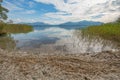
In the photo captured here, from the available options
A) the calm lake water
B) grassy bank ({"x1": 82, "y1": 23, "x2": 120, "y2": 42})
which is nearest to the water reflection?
the calm lake water

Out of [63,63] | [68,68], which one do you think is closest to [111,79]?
[68,68]

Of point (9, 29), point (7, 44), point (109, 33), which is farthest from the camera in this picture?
point (9, 29)

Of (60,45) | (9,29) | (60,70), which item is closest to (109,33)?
(60,45)

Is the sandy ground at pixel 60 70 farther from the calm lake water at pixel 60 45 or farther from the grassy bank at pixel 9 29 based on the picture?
the grassy bank at pixel 9 29

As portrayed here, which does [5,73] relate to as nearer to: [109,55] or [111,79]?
[111,79]

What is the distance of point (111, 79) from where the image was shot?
857 cm

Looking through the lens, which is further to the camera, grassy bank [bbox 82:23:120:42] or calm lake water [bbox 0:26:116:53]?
grassy bank [bbox 82:23:120:42]

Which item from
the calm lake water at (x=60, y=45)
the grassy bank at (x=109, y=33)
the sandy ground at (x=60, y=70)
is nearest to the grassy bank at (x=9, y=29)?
the calm lake water at (x=60, y=45)

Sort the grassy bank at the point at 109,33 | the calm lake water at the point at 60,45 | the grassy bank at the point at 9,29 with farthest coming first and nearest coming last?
the grassy bank at the point at 9,29 → the grassy bank at the point at 109,33 → the calm lake water at the point at 60,45

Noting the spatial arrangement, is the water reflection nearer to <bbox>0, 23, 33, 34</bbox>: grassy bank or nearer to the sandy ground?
the sandy ground

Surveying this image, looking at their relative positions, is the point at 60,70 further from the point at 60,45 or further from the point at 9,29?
the point at 9,29

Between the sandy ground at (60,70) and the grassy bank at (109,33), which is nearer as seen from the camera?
the sandy ground at (60,70)

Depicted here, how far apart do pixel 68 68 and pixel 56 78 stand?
126cm

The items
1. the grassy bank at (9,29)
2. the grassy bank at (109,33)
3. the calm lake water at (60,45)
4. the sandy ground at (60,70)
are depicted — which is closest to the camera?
the sandy ground at (60,70)
